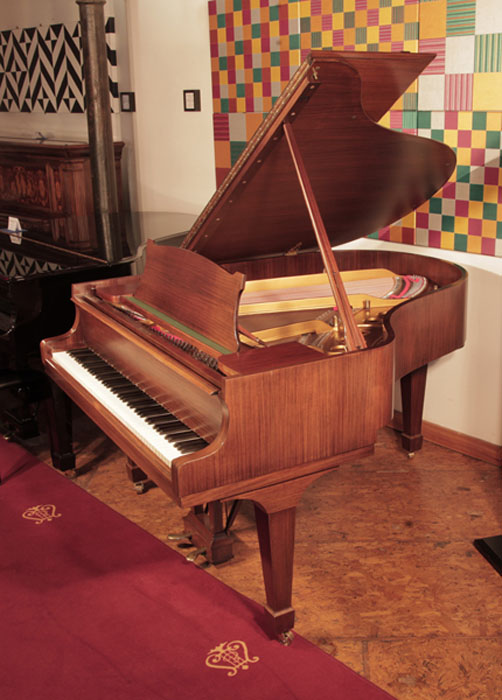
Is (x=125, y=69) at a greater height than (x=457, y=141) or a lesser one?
greater

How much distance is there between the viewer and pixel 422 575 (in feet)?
8.57

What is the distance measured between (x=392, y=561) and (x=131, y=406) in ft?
3.56

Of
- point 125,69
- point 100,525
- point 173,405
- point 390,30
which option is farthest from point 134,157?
point 173,405

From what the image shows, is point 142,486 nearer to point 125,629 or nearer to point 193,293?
point 125,629

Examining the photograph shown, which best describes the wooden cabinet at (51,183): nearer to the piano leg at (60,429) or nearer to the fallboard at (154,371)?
the piano leg at (60,429)

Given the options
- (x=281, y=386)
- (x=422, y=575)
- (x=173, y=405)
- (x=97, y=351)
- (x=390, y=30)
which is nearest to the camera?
(x=281, y=386)

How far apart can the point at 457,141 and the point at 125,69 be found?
7.98ft

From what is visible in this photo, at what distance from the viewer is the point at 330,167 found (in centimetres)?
263

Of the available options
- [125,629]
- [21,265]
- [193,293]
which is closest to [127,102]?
[21,265]

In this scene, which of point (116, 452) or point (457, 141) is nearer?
point (457, 141)

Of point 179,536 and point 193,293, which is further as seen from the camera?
point 179,536

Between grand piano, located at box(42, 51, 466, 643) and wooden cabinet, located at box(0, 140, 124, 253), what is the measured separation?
1.78m

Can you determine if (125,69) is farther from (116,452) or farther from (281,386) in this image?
(281,386)

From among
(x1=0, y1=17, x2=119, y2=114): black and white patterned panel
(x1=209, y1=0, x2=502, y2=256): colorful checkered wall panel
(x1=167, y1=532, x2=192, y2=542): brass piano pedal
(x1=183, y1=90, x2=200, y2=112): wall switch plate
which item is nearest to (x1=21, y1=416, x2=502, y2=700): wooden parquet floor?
(x1=167, y1=532, x2=192, y2=542): brass piano pedal
